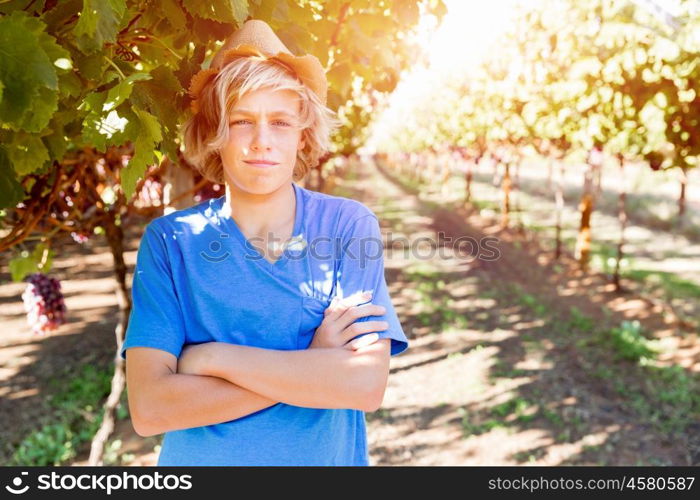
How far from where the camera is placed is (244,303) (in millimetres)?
1537

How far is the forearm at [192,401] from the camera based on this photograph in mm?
1464

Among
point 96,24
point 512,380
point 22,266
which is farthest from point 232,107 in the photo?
point 512,380

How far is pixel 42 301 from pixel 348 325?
247 centimetres

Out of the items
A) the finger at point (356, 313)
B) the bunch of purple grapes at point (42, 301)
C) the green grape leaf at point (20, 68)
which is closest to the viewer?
the green grape leaf at point (20, 68)

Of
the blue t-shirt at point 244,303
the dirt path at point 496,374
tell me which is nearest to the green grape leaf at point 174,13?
the blue t-shirt at point 244,303

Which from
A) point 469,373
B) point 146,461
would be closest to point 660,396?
point 469,373

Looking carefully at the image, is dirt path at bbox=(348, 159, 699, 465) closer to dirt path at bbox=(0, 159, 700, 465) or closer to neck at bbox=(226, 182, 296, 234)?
dirt path at bbox=(0, 159, 700, 465)

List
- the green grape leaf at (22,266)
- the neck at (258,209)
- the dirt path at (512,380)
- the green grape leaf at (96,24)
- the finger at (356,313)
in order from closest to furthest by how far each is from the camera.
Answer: the green grape leaf at (96,24)
the finger at (356,313)
the neck at (258,209)
the green grape leaf at (22,266)
the dirt path at (512,380)

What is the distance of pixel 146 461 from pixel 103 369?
8.48ft

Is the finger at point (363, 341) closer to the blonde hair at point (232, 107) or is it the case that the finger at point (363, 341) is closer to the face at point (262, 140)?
the face at point (262, 140)

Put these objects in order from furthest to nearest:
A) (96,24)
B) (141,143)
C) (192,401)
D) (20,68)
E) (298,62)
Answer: (298,62) → (192,401) → (141,143) → (96,24) → (20,68)

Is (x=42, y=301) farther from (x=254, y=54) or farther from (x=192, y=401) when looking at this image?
(x=254, y=54)

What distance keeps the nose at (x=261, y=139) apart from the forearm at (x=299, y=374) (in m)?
0.49

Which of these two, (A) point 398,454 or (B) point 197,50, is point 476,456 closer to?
(A) point 398,454
